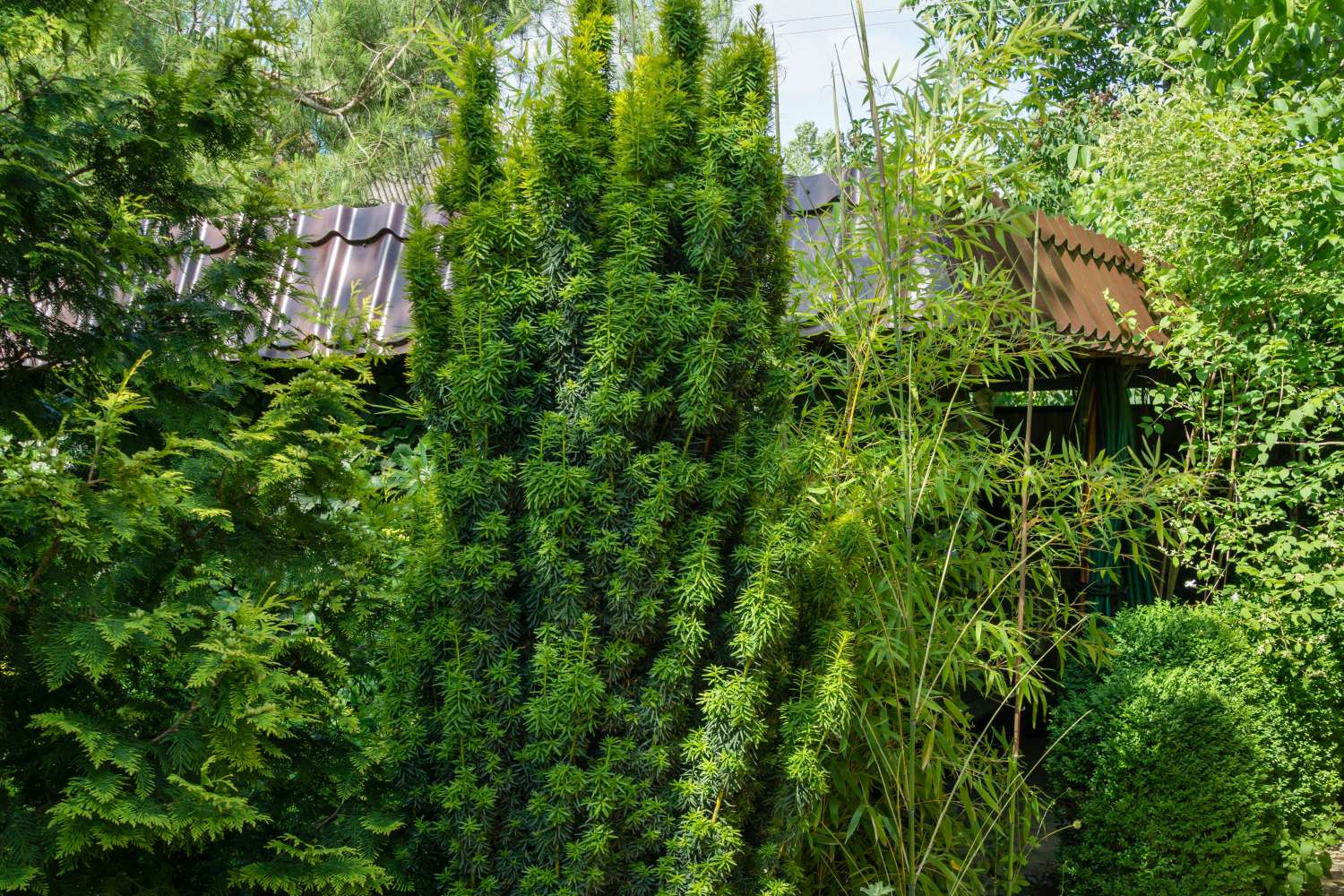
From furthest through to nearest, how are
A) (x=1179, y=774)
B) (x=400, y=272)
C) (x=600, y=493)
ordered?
(x=400, y=272) < (x=1179, y=774) < (x=600, y=493)

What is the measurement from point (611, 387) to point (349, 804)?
3.78ft

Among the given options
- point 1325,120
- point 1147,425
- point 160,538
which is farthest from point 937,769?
point 1325,120

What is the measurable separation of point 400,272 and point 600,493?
6.61 ft

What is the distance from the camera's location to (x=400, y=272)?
3924 millimetres

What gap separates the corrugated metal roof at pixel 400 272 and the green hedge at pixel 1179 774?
1.41m

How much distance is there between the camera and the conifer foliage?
2246 mm

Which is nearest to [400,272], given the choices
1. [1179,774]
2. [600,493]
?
[600,493]

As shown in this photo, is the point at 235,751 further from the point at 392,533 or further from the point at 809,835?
the point at 809,835

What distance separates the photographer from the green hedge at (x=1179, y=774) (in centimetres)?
376

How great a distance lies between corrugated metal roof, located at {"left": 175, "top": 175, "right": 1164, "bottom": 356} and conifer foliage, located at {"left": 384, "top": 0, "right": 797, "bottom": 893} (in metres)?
1.43

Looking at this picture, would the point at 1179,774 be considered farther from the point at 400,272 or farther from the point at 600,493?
the point at 400,272

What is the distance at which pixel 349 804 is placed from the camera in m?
2.38

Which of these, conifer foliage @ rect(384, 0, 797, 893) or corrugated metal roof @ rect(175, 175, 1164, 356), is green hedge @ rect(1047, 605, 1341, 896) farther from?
conifer foliage @ rect(384, 0, 797, 893)

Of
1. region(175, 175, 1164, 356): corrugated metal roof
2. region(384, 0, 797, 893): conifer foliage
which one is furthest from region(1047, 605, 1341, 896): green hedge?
region(384, 0, 797, 893): conifer foliage
